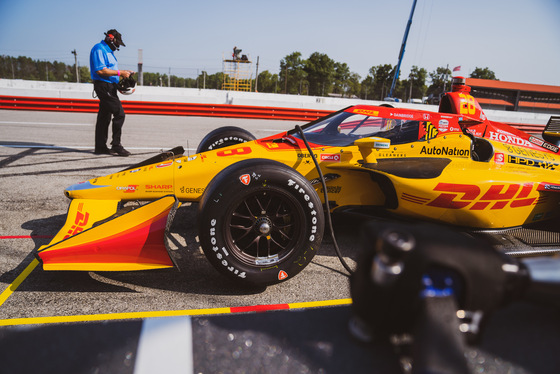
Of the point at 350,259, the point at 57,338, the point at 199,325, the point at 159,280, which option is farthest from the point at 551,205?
the point at 57,338

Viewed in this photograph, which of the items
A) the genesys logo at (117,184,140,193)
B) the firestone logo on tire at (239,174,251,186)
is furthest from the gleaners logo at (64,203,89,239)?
the firestone logo on tire at (239,174,251,186)

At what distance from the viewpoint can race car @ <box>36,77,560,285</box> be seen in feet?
8.16

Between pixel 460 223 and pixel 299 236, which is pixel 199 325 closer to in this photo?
pixel 299 236

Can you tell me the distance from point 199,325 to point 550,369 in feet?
6.22

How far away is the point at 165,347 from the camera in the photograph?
78.2 inches

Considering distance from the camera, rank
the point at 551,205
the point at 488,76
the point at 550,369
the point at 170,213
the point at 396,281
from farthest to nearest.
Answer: the point at 488,76 → the point at 551,205 → the point at 170,213 → the point at 550,369 → the point at 396,281

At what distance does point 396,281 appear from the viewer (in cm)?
78

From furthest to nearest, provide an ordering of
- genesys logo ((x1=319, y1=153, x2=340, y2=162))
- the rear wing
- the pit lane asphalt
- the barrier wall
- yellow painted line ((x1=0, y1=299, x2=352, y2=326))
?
the barrier wall
the rear wing
genesys logo ((x1=319, y1=153, x2=340, y2=162))
the pit lane asphalt
yellow painted line ((x1=0, y1=299, x2=352, y2=326))

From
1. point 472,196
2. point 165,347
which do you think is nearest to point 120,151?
point 165,347

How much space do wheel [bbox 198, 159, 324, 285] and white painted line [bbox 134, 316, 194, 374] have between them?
1.60 feet

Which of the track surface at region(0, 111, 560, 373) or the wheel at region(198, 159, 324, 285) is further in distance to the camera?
the wheel at region(198, 159, 324, 285)

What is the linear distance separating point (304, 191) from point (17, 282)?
2.12 m

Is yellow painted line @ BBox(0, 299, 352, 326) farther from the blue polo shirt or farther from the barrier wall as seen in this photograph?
the barrier wall

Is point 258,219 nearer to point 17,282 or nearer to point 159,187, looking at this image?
point 159,187
